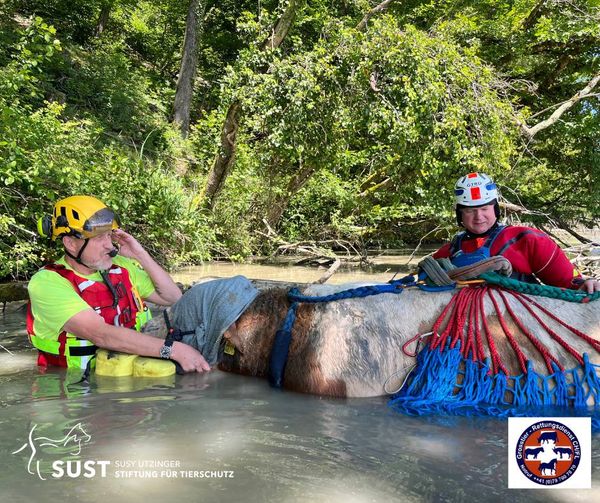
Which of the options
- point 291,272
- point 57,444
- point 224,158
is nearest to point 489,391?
point 57,444

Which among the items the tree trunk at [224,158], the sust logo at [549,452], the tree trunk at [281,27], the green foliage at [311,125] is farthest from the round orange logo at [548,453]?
the tree trunk at [281,27]

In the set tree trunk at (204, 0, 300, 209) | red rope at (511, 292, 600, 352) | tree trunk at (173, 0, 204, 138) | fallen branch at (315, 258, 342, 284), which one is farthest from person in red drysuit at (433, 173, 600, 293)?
tree trunk at (173, 0, 204, 138)

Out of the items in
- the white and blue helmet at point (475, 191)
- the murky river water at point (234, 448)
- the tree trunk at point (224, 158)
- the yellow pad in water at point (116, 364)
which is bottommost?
the murky river water at point (234, 448)

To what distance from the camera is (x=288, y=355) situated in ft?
11.8

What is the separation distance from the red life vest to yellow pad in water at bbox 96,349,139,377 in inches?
5.9

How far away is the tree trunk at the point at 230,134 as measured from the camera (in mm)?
11578

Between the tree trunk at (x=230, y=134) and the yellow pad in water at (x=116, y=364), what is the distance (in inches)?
327

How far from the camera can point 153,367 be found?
12.5ft

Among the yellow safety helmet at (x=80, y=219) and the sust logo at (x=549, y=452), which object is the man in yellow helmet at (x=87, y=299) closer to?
the yellow safety helmet at (x=80, y=219)

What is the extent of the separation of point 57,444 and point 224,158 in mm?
9762

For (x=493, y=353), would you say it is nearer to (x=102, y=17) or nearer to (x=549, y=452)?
(x=549, y=452)

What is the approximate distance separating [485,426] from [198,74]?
20840 mm

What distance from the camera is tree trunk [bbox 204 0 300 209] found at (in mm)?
11578

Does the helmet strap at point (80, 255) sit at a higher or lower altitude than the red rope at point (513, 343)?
higher
